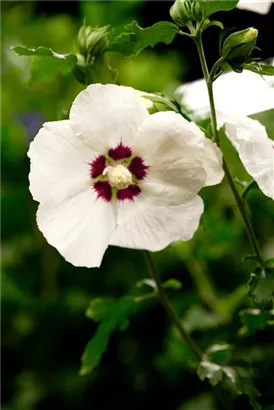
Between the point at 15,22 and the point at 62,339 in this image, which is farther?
the point at 15,22

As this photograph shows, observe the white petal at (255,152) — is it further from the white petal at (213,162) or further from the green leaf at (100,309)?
the green leaf at (100,309)

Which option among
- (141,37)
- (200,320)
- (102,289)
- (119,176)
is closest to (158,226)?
(119,176)

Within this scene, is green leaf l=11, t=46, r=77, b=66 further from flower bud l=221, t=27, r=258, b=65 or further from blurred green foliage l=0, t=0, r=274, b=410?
blurred green foliage l=0, t=0, r=274, b=410

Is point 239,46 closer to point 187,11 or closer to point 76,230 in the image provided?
point 187,11

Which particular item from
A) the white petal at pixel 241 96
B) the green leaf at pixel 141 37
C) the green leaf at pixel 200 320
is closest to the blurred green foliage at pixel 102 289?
the green leaf at pixel 200 320

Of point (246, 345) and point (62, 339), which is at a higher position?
point (246, 345)

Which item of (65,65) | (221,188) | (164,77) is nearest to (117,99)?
(65,65)

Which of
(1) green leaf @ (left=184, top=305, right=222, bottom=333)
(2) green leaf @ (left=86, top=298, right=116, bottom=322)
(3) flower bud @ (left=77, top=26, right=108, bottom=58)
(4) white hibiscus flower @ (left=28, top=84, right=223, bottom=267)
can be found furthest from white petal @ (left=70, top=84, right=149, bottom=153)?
(1) green leaf @ (left=184, top=305, right=222, bottom=333)

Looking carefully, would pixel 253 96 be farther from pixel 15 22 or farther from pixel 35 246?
pixel 15 22
